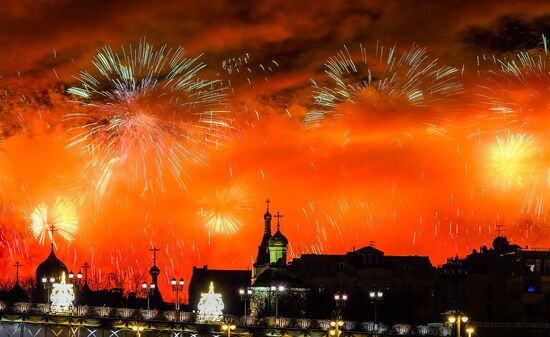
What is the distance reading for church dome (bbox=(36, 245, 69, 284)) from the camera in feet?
495

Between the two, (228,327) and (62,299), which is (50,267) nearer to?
(62,299)

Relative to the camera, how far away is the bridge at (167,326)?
315 ft

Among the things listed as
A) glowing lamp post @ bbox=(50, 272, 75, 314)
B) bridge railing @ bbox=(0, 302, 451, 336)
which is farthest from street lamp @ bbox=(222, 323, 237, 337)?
glowing lamp post @ bbox=(50, 272, 75, 314)

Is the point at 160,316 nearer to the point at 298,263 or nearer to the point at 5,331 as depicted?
the point at 5,331

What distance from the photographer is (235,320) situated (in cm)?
9819

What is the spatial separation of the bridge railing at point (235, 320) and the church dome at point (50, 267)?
50.2 metres

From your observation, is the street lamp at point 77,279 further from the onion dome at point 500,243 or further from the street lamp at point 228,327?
the onion dome at point 500,243

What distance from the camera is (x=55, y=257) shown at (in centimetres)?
15575

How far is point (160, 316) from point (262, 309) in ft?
176

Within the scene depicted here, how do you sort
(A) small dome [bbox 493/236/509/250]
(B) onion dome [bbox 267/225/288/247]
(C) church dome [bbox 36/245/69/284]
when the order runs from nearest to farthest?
(A) small dome [bbox 493/236/509/250], (C) church dome [bbox 36/245/69/284], (B) onion dome [bbox 267/225/288/247]

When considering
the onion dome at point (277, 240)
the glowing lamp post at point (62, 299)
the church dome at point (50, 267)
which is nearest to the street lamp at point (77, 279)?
the glowing lamp post at point (62, 299)

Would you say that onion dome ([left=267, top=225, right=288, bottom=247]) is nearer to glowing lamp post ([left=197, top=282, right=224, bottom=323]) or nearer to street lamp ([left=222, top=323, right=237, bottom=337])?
glowing lamp post ([left=197, top=282, right=224, bottom=323])

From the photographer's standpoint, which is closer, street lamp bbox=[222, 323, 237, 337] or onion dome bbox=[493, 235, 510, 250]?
street lamp bbox=[222, 323, 237, 337]

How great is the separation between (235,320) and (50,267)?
197 ft
